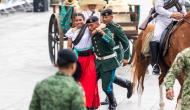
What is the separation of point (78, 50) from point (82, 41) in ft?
0.51

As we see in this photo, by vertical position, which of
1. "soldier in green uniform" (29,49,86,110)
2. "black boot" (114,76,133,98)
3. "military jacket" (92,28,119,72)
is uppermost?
"soldier in green uniform" (29,49,86,110)

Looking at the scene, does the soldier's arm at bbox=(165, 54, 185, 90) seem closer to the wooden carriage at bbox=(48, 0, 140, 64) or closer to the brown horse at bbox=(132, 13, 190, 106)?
the brown horse at bbox=(132, 13, 190, 106)

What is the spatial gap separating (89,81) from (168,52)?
1361mm

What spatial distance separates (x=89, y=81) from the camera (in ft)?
30.8

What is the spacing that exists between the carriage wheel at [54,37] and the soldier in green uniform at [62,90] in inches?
322

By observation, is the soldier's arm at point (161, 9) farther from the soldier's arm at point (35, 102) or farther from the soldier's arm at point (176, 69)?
the soldier's arm at point (35, 102)

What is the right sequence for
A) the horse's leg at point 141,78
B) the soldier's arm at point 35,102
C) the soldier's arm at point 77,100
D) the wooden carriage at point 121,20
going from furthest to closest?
1. the wooden carriage at point 121,20
2. the horse's leg at point 141,78
3. the soldier's arm at point 35,102
4. the soldier's arm at point 77,100

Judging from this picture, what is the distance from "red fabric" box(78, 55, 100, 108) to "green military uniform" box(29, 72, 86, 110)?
3945mm

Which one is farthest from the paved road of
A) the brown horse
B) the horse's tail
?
the brown horse

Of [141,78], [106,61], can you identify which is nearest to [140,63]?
[141,78]

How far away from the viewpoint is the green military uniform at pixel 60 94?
5309mm

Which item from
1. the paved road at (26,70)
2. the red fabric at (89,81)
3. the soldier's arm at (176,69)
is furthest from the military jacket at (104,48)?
the soldier's arm at (176,69)

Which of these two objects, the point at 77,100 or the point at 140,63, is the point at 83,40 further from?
the point at 77,100

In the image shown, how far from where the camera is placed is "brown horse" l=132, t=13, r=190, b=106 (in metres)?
9.16
